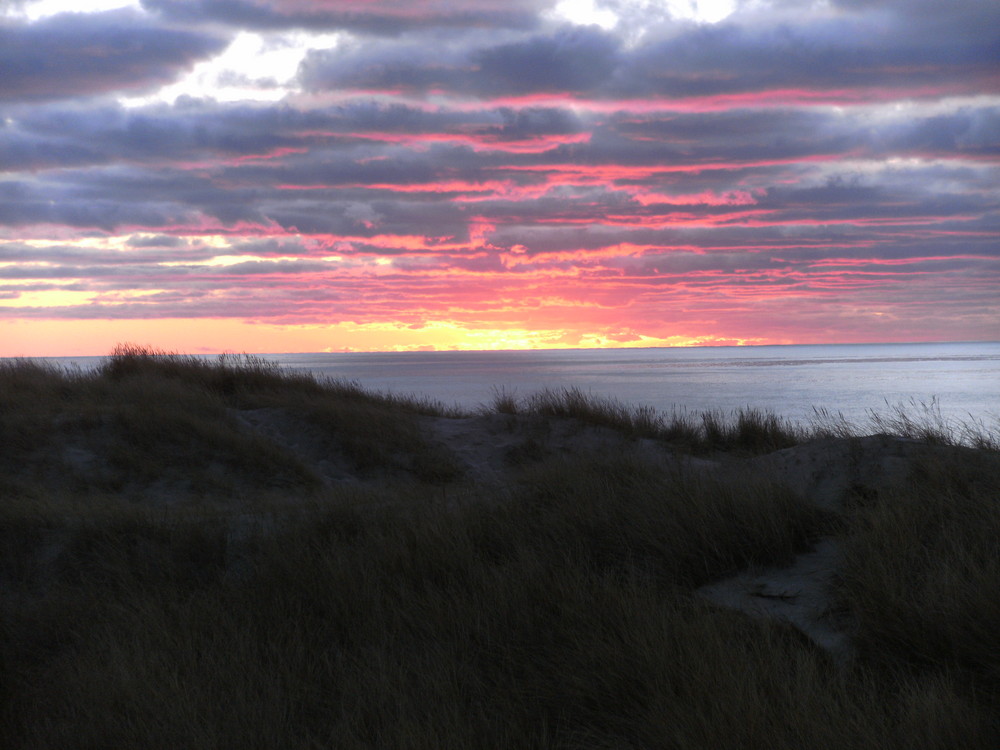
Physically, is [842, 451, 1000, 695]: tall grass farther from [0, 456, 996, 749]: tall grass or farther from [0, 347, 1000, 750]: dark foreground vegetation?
[0, 456, 996, 749]: tall grass

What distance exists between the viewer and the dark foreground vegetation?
128 inches

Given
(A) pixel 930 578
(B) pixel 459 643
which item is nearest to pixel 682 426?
(A) pixel 930 578

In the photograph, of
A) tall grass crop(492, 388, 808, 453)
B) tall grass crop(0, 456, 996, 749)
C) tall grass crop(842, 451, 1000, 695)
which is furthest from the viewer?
tall grass crop(492, 388, 808, 453)

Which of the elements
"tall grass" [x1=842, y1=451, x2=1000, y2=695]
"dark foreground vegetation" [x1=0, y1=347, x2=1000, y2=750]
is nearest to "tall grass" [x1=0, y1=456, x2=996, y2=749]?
"dark foreground vegetation" [x1=0, y1=347, x2=1000, y2=750]

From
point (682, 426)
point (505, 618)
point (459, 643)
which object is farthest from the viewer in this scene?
point (682, 426)

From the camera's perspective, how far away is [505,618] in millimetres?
4258

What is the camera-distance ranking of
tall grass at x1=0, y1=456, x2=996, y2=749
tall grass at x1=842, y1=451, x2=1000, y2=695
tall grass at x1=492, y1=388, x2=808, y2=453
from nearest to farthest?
tall grass at x1=0, y1=456, x2=996, y2=749, tall grass at x1=842, y1=451, x2=1000, y2=695, tall grass at x1=492, y1=388, x2=808, y2=453

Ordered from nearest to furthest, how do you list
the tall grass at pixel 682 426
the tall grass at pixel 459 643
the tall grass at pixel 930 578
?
the tall grass at pixel 459 643 → the tall grass at pixel 930 578 → the tall grass at pixel 682 426

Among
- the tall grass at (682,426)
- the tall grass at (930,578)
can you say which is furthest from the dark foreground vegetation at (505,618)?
the tall grass at (682,426)

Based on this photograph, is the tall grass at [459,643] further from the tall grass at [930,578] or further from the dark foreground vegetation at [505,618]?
the tall grass at [930,578]

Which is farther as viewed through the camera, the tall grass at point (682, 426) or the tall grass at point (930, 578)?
the tall grass at point (682, 426)

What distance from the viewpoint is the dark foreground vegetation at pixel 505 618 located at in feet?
10.7

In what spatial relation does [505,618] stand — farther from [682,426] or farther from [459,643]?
[682,426]

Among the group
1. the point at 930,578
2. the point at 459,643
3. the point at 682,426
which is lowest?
the point at 459,643
